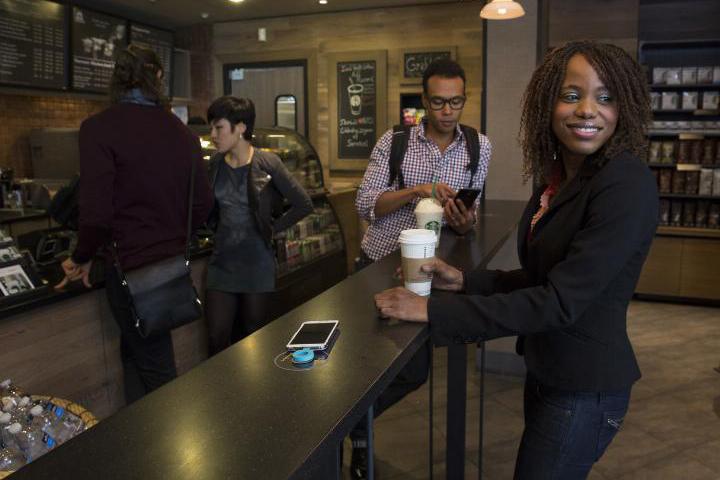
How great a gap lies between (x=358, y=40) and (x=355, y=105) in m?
0.73

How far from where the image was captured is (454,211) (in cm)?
216

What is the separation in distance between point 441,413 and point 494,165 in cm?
154

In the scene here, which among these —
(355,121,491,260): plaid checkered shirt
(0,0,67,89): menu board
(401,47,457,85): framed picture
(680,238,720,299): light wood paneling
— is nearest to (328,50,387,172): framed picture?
(401,47,457,85): framed picture

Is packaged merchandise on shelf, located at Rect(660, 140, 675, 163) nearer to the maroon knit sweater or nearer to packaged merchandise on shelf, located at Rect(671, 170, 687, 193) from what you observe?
packaged merchandise on shelf, located at Rect(671, 170, 687, 193)

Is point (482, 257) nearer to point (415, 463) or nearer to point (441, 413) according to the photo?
point (415, 463)

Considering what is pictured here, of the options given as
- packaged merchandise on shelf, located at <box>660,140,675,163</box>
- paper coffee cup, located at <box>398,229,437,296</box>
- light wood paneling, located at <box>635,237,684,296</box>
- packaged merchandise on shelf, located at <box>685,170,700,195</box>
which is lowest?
light wood paneling, located at <box>635,237,684,296</box>

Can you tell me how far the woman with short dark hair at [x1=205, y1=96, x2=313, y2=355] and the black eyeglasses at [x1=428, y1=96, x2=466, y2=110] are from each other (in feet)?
3.57

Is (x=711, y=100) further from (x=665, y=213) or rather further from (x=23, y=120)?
(x=23, y=120)

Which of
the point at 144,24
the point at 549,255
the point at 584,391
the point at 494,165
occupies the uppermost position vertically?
the point at 144,24

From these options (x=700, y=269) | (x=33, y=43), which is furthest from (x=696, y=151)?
(x=33, y=43)

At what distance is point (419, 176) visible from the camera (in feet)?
8.04

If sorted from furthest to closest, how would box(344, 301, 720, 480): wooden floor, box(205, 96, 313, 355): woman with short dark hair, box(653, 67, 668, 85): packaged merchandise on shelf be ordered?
box(653, 67, 668, 85): packaged merchandise on shelf, box(205, 96, 313, 355): woman with short dark hair, box(344, 301, 720, 480): wooden floor

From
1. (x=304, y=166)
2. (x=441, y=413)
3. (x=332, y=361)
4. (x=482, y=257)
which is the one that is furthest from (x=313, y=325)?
(x=304, y=166)

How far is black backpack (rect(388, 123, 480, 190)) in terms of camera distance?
8.01 ft
